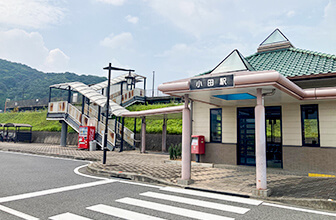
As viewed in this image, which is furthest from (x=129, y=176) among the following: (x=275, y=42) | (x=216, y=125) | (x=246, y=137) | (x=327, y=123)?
(x=275, y=42)

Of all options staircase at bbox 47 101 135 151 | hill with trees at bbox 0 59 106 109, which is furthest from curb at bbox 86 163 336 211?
hill with trees at bbox 0 59 106 109

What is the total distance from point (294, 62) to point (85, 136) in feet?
52.2

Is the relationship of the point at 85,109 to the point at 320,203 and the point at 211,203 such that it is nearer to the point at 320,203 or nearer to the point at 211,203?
the point at 211,203

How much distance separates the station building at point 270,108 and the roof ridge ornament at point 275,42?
93 cm

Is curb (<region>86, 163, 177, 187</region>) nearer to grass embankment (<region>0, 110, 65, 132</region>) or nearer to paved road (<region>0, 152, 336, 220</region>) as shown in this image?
paved road (<region>0, 152, 336, 220</region>)

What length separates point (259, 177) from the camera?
6.41m

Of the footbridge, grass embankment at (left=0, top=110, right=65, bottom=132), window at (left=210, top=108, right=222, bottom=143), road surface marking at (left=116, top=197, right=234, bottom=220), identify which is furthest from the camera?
grass embankment at (left=0, top=110, right=65, bottom=132)

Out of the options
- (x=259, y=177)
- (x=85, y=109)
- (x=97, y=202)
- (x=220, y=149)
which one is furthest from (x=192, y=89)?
(x=85, y=109)

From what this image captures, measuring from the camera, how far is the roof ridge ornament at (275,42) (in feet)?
45.5

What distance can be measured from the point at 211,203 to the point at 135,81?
28.5 meters

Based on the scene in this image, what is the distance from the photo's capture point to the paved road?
4.79 metres

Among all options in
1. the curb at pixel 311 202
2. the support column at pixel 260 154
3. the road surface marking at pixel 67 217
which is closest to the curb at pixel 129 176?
the support column at pixel 260 154

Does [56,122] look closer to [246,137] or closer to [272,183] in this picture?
[246,137]

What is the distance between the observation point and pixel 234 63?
10477 millimetres
